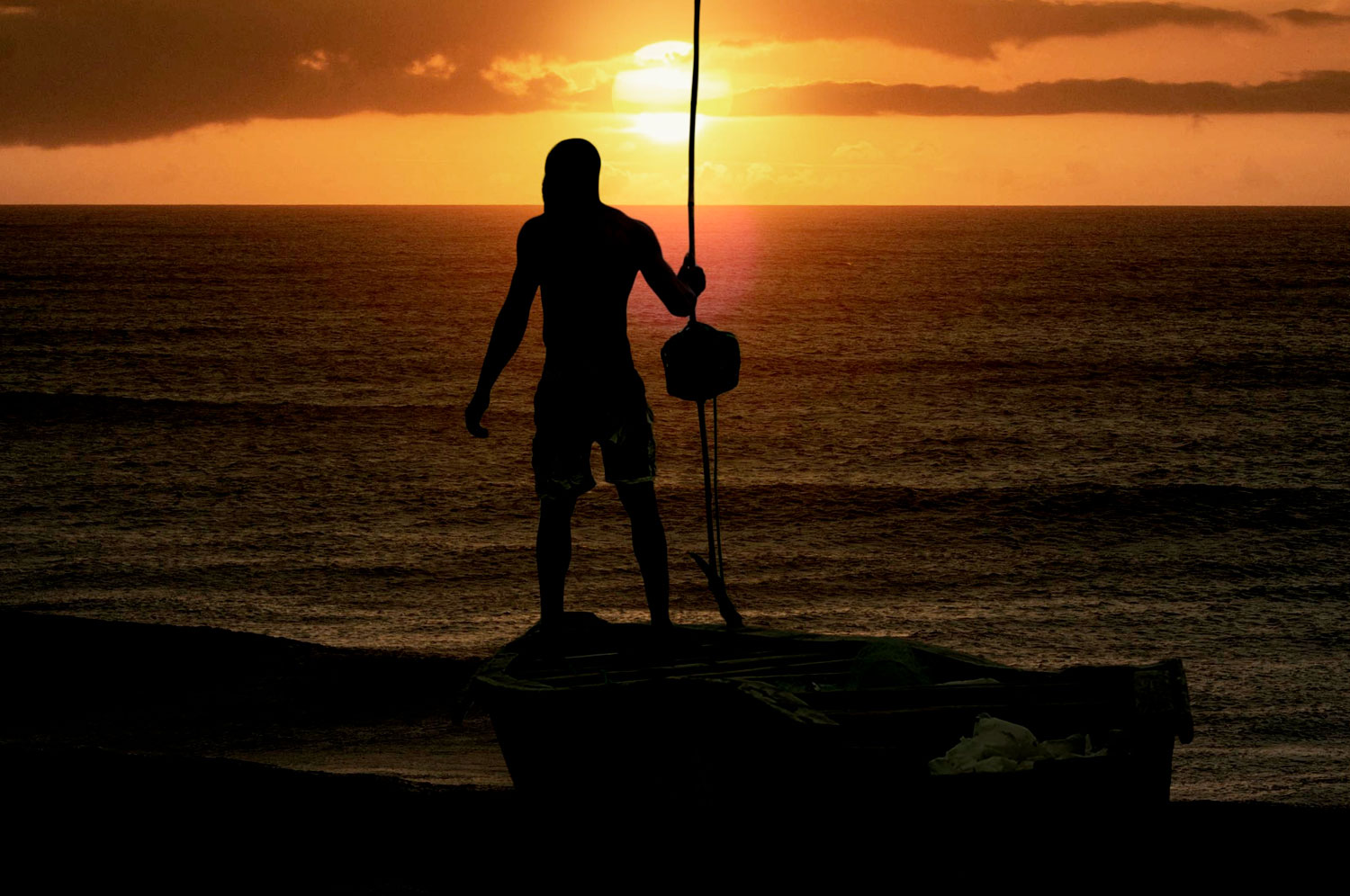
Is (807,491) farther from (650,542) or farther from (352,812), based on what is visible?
(650,542)

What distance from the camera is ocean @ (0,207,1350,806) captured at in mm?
12430

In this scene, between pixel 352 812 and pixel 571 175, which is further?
pixel 352 812

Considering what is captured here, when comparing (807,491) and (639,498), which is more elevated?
(639,498)

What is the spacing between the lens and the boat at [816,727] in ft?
14.5

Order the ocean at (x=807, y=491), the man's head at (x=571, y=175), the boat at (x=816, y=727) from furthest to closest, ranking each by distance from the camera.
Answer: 1. the ocean at (x=807, y=491)
2. the man's head at (x=571, y=175)
3. the boat at (x=816, y=727)

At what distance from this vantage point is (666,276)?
18.8 ft

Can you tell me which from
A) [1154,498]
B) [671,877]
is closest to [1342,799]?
[671,877]

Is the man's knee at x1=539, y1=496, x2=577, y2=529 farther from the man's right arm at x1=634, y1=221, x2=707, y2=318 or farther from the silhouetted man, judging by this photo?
the man's right arm at x1=634, y1=221, x2=707, y2=318

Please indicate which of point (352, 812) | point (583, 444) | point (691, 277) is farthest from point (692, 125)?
point (352, 812)

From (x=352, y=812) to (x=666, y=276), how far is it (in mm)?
3170

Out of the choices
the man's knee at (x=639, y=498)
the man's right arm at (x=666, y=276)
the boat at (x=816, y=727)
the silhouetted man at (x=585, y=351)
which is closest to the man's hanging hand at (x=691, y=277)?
the man's right arm at (x=666, y=276)

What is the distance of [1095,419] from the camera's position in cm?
3030

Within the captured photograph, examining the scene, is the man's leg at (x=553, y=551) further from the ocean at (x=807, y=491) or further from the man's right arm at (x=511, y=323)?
the ocean at (x=807, y=491)

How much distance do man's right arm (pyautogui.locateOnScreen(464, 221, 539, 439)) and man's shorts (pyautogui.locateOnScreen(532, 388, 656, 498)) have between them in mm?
307
